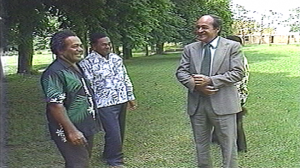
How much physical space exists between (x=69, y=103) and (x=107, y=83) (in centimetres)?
168

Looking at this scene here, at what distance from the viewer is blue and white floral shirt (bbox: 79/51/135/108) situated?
559cm

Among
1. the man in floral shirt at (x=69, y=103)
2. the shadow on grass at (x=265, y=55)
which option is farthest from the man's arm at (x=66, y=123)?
the shadow on grass at (x=265, y=55)

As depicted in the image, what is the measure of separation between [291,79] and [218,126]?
12.9 meters

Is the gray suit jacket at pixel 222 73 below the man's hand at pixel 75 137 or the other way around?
the other way around

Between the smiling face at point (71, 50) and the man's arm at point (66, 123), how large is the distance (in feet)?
1.38

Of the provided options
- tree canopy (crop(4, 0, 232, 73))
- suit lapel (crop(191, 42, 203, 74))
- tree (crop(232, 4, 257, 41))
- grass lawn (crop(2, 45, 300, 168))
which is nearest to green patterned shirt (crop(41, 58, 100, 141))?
suit lapel (crop(191, 42, 203, 74))

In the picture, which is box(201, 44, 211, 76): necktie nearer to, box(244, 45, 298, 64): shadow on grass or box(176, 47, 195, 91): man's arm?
box(176, 47, 195, 91): man's arm

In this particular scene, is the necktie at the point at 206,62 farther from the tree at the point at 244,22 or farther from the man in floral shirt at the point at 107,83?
the tree at the point at 244,22

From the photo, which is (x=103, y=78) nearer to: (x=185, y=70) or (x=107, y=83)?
(x=107, y=83)

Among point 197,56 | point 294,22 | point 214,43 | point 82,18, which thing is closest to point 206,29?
point 214,43

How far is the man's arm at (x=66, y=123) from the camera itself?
380 cm

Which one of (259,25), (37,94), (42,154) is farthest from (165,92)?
(259,25)

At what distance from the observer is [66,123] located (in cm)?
381

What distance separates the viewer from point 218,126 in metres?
4.64
